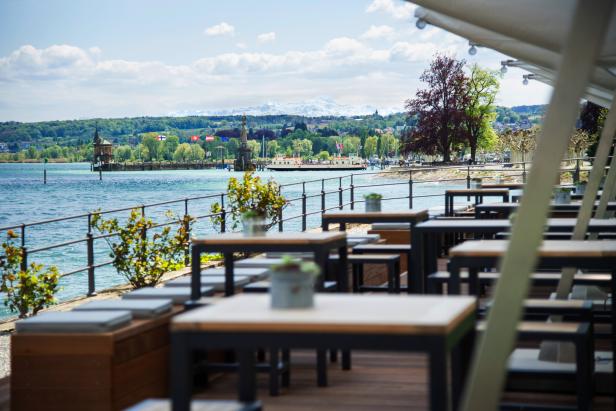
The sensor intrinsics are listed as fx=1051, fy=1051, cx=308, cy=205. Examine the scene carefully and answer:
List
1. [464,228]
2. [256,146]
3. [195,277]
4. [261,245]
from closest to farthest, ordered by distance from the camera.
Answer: [261,245], [195,277], [464,228], [256,146]

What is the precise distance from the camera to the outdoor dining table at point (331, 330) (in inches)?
Answer: 98.6

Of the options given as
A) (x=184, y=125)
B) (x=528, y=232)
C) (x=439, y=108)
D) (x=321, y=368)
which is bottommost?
(x=321, y=368)

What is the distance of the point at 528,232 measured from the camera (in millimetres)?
2436

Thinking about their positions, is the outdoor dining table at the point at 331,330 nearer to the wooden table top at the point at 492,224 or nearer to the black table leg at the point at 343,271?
the black table leg at the point at 343,271

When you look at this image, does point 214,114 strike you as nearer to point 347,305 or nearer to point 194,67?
point 194,67

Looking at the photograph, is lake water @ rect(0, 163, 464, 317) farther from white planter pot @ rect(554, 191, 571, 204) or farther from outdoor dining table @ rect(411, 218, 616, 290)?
outdoor dining table @ rect(411, 218, 616, 290)

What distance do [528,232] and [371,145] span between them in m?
99.5

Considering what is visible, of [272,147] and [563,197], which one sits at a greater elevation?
[563,197]

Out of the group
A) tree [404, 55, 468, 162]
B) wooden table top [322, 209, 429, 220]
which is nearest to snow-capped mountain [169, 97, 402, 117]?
tree [404, 55, 468, 162]

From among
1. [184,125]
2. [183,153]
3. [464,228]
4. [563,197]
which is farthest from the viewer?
[183,153]

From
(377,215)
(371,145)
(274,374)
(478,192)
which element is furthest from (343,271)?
(371,145)

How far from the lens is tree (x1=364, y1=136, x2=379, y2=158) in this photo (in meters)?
101

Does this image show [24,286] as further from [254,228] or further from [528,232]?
[528,232]

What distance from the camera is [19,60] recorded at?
96750mm
